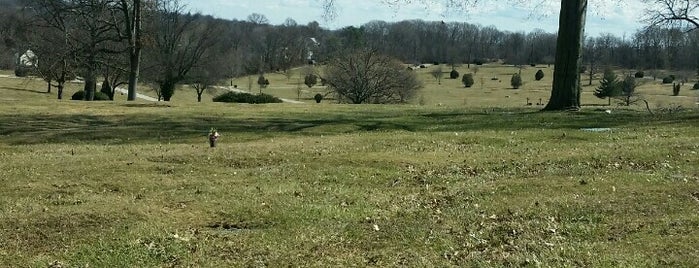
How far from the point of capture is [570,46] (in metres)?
19.8

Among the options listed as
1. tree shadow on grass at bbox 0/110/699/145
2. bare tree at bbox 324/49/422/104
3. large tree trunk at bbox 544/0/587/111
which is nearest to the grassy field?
tree shadow on grass at bbox 0/110/699/145

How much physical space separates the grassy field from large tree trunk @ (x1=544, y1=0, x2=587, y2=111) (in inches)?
162

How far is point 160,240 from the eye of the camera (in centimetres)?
673

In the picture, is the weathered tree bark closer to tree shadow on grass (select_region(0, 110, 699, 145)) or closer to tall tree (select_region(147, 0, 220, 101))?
tree shadow on grass (select_region(0, 110, 699, 145))

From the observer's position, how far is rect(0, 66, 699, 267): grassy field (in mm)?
6309

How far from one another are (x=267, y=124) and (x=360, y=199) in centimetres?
1107

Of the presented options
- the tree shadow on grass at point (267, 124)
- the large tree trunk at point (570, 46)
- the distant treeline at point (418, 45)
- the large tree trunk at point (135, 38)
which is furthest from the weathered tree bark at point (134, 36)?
the distant treeline at point (418, 45)

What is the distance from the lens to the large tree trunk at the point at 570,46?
1969cm

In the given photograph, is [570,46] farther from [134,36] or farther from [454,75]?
[454,75]

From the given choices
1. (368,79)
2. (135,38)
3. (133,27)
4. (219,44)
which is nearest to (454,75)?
(219,44)

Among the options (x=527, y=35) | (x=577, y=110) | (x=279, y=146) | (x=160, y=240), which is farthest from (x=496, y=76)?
(x=160, y=240)

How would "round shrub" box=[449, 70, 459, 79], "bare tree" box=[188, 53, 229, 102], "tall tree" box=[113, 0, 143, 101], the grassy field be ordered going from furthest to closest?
"round shrub" box=[449, 70, 459, 79] < "bare tree" box=[188, 53, 229, 102] < "tall tree" box=[113, 0, 143, 101] < the grassy field

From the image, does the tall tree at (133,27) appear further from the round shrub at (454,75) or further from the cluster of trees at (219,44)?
the round shrub at (454,75)

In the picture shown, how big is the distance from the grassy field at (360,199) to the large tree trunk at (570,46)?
4.10m
